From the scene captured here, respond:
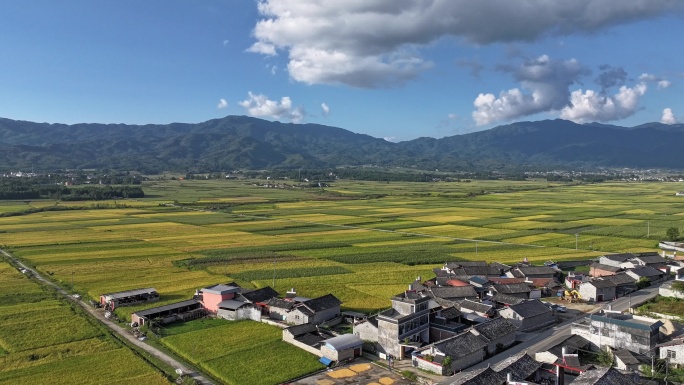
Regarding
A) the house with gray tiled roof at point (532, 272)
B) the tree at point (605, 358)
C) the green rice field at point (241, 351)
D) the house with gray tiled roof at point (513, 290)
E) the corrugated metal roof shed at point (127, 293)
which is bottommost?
the tree at point (605, 358)

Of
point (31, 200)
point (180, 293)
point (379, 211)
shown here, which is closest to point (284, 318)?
point (180, 293)

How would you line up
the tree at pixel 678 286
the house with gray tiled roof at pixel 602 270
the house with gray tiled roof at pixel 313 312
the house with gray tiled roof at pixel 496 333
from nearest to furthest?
the house with gray tiled roof at pixel 496 333 → the house with gray tiled roof at pixel 313 312 → the tree at pixel 678 286 → the house with gray tiled roof at pixel 602 270

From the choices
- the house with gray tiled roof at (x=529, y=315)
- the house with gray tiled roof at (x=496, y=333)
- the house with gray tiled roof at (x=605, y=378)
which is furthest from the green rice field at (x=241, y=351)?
the house with gray tiled roof at (x=529, y=315)

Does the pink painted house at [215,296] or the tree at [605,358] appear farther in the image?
the pink painted house at [215,296]

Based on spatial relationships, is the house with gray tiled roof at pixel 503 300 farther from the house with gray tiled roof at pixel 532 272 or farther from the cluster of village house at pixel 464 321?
the house with gray tiled roof at pixel 532 272

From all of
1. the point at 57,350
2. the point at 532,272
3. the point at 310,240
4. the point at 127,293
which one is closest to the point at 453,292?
the point at 532,272

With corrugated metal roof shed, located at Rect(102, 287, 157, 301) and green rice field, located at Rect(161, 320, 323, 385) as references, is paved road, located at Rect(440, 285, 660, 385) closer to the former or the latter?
green rice field, located at Rect(161, 320, 323, 385)

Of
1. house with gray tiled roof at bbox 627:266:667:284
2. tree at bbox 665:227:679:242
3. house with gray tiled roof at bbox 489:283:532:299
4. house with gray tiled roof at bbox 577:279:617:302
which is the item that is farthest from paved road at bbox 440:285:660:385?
tree at bbox 665:227:679:242
